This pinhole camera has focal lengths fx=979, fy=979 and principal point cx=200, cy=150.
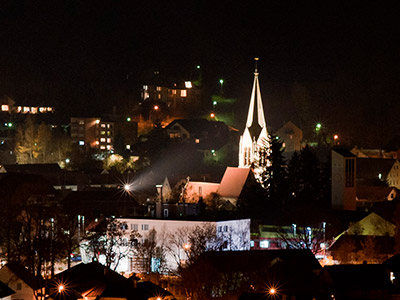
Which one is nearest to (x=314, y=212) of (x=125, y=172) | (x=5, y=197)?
(x=5, y=197)

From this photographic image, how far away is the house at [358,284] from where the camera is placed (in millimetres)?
38281

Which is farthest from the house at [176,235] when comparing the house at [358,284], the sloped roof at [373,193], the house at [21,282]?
the sloped roof at [373,193]

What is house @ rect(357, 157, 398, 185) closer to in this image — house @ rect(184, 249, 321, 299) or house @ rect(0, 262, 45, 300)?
house @ rect(184, 249, 321, 299)

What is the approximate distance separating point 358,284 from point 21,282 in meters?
14.7

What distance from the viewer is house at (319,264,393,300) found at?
38.3 metres

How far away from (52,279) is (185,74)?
72.6 m

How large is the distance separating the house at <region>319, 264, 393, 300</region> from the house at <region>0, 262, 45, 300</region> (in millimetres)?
12277

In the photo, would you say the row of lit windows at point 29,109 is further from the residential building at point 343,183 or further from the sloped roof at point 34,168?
the residential building at point 343,183

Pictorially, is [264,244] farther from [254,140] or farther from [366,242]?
[254,140]

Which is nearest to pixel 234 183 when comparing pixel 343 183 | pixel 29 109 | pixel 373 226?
pixel 343 183

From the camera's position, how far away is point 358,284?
3841cm

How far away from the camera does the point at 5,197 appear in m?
70.2

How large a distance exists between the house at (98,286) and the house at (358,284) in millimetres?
6373

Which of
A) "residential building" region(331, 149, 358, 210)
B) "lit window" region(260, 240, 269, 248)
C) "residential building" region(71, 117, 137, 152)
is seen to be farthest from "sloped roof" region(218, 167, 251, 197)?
"residential building" region(71, 117, 137, 152)
